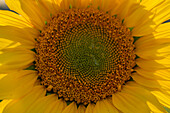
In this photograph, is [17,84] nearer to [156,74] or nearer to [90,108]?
[90,108]

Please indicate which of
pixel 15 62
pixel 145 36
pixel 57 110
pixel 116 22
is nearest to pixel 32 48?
pixel 15 62

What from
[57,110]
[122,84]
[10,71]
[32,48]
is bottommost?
[57,110]

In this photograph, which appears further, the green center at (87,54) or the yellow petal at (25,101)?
the green center at (87,54)

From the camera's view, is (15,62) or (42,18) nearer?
(15,62)

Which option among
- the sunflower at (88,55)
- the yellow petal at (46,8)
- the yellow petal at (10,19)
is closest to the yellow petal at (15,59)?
the sunflower at (88,55)

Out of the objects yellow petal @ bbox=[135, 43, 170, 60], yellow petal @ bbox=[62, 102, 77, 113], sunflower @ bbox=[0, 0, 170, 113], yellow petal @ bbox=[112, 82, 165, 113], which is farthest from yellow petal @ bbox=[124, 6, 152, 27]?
yellow petal @ bbox=[62, 102, 77, 113]

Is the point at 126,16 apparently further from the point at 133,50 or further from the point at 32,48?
the point at 32,48

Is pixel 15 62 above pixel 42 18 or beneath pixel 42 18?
beneath

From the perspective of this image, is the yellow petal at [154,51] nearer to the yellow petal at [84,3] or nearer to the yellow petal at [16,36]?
the yellow petal at [84,3]
